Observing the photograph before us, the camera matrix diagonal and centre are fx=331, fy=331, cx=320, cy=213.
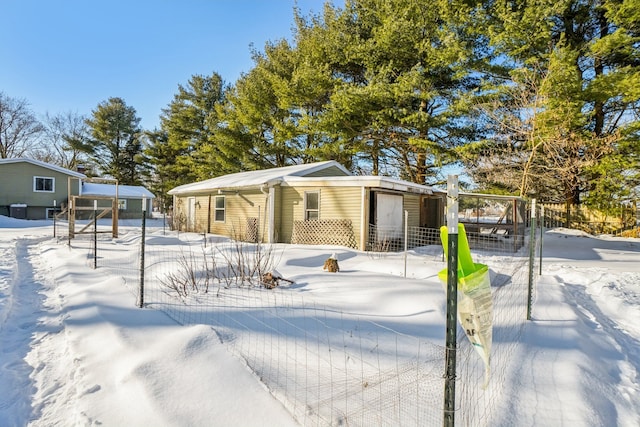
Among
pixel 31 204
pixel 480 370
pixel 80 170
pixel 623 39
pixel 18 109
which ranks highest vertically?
pixel 18 109

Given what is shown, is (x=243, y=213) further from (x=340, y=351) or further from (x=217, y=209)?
(x=340, y=351)

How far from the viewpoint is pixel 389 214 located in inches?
493

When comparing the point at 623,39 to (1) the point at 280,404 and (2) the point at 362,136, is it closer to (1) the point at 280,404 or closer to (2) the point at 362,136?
(2) the point at 362,136

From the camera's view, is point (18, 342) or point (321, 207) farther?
point (321, 207)

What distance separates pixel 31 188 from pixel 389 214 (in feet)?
87.5

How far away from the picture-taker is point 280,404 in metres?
2.31

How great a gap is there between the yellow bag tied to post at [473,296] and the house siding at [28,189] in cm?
3141

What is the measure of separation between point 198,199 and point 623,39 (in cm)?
2002

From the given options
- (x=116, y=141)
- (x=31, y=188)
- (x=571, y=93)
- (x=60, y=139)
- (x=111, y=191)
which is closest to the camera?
(x=571, y=93)

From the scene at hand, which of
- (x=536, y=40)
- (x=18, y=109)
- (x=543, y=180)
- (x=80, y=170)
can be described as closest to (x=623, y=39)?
(x=536, y=40)

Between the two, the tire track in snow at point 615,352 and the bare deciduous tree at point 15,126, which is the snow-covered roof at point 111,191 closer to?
the bare deciduous tree at point 15,126

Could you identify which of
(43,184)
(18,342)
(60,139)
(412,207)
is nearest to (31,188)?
(43,184)

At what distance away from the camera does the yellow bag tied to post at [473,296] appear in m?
1.55

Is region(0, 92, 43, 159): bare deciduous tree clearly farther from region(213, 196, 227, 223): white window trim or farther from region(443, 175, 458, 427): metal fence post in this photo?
region(443, 175, 458, 427): metal fence post
